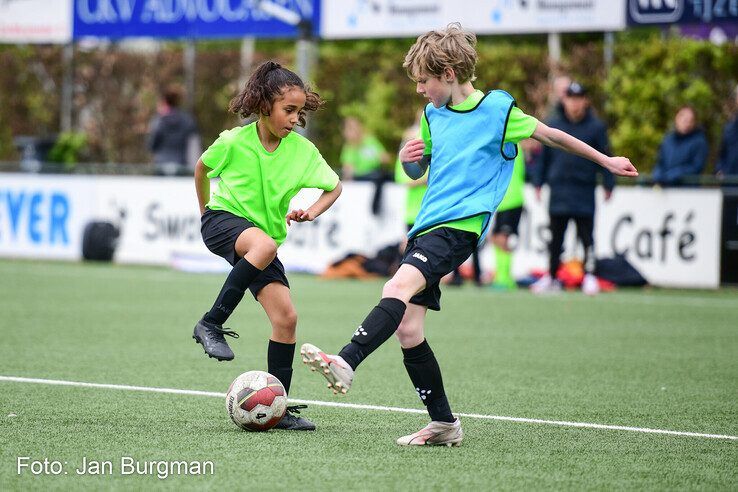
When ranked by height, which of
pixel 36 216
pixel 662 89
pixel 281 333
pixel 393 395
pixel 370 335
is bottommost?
pixel 393 395

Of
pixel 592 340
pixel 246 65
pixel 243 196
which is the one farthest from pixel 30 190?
pixel 243 196

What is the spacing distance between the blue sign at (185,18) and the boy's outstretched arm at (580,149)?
14965 millimetres

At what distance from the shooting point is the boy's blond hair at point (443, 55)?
19.1ft

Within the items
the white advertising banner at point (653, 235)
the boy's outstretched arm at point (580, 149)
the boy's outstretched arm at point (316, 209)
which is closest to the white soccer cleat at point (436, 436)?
the boy's outstretched arm at point (316, 209)

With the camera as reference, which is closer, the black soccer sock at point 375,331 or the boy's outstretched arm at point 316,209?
the black soccer sock at point 375,331

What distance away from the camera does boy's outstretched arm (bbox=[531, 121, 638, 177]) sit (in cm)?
584

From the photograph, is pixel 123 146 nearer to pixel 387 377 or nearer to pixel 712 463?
pixel 387 377

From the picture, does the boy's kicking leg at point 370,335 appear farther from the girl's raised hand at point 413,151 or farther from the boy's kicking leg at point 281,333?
the boy's kicking leg at point 281,333

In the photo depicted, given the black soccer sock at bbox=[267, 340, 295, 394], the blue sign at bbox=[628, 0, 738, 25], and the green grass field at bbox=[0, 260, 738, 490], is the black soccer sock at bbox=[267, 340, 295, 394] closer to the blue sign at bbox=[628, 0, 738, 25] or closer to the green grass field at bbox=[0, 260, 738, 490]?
the green grass field at bbox=[0, 260, 738, 490]

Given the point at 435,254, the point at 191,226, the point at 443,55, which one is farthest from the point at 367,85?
the point at 435,254

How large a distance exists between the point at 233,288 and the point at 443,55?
4.86ft

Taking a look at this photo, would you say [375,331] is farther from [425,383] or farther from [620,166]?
[620,166]

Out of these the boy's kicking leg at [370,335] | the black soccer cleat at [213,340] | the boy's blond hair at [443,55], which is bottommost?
the black soccer cleat at [213,340]

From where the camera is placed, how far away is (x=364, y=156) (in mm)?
18750
